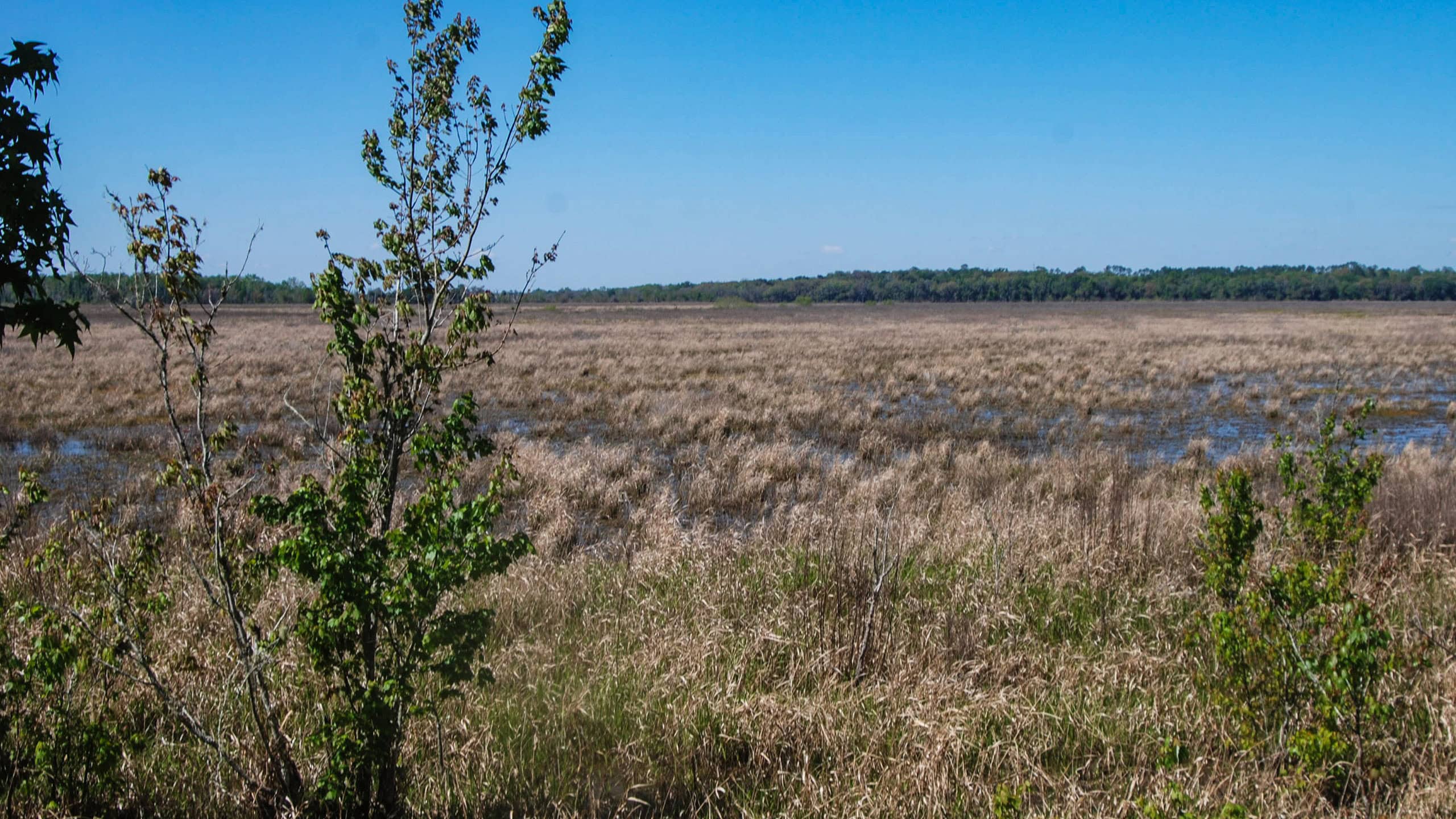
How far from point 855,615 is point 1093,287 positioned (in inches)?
6551

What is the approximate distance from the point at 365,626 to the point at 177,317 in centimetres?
141

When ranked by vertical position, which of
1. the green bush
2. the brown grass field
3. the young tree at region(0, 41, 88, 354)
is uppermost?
the young tree at region(0, 41, 88, 354)

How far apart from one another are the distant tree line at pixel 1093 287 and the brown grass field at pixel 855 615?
11553 centimetres

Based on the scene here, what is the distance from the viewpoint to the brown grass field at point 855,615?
394cm

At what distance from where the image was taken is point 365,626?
11.2 ft

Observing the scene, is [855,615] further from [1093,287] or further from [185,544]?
[1093,287]

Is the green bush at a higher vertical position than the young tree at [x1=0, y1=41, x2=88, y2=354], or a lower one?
lower

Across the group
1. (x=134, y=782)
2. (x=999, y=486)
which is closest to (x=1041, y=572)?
(x=999, y=486)

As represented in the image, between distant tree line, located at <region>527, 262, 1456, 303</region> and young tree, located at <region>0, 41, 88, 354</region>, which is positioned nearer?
young tree, located at <region>0, 41, 88, 354</region>

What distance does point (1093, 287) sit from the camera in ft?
518

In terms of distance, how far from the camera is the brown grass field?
394cm

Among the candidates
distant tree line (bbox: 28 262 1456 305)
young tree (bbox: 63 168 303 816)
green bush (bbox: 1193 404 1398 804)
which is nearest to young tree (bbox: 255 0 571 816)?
young tree (bbox: 63 168 303 816)

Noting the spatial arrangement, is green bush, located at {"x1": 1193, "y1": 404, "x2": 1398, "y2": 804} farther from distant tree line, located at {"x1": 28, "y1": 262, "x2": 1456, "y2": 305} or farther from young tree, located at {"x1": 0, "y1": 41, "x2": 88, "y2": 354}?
distant tree line, located at {"x1": 28, "y1": 262, "x2": 1456, "y2": 305}

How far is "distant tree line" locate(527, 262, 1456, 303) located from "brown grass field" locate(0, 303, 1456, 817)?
116 m
